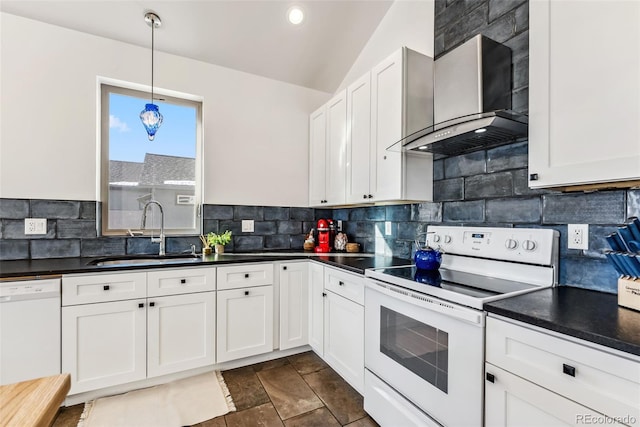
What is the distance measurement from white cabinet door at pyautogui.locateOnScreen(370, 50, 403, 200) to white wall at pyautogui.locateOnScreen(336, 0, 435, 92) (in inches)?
17.7

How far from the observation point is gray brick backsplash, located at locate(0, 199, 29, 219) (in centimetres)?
216

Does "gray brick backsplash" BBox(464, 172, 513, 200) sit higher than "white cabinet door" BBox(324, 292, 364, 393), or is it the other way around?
"gray brick backsplash" BBox(464, 172, 513, 200)

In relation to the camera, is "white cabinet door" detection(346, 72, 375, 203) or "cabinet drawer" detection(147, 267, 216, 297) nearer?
"cabinet drawer" detection(147, 267, 216, 297)

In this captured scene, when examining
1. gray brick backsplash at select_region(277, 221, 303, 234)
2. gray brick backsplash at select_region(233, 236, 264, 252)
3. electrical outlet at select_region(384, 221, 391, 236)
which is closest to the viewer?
electrical outlet at select_region(384, 221, 391, 236)

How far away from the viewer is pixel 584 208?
142 cm

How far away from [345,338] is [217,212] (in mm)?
1652

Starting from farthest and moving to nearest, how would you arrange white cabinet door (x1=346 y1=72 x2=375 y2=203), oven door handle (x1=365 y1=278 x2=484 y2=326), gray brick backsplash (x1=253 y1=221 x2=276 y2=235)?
gray brick backsplash (x1=253 y1=221 x2=276 y2=235) < white cabinet door (x1=346 y1=72 x2=375 y2=203) < oven door handle (x1=365 y1=278 x2=484 y2=326)

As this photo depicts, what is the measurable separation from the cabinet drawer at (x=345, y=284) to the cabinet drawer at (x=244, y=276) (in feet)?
1.63

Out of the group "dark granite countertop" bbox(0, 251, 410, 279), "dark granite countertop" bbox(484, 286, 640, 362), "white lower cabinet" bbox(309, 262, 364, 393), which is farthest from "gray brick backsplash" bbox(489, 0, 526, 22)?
"white lower cabinet" bbox(309, 262, 364, 393)

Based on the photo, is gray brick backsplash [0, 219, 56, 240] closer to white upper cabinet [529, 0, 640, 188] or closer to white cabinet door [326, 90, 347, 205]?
white cabinet door [326, 90, 347, 205]

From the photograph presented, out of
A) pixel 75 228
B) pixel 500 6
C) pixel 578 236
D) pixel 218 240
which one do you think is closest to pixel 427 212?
pixel 578 236

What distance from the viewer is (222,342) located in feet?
7.60

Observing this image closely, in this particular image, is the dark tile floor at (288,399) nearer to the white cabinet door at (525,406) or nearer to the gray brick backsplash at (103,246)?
the white cabinet door at (525,406)

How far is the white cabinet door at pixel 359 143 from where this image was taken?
7.75ft
